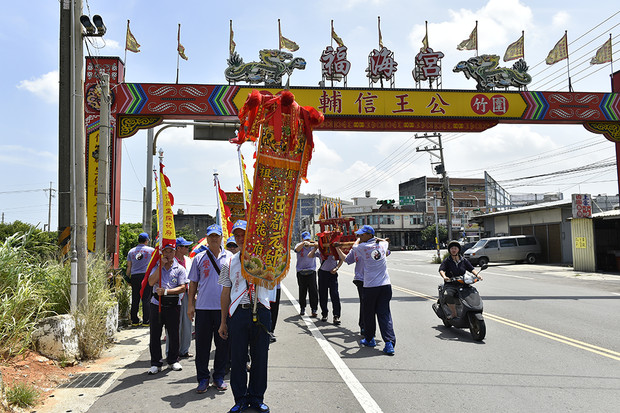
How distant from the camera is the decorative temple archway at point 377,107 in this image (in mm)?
12328

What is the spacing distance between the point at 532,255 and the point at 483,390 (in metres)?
28.2

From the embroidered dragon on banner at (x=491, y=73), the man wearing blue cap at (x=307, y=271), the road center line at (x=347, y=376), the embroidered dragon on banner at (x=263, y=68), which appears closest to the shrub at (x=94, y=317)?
the road center line at (x=347, y=376)

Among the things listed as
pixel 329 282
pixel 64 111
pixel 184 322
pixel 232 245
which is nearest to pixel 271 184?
pixel 232 245

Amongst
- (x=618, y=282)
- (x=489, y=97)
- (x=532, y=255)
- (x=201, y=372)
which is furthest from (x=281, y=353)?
(x=532, y=255)

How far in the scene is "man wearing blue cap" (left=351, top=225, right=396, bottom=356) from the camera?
6973 mm

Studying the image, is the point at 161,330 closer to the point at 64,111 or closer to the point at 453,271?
the point at 453,271

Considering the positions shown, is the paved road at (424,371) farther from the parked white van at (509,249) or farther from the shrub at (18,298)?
the parked white van at (509,249)

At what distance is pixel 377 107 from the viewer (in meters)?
13.8

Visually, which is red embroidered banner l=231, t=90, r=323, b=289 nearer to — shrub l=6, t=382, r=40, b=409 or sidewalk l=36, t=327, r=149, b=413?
sidewalk l=36, t=327, r=149, b=413

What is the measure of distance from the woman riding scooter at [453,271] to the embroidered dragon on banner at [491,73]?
28.0 feet

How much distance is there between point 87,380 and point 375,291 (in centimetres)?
417

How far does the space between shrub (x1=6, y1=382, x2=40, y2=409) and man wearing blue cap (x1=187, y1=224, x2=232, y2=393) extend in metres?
1.68

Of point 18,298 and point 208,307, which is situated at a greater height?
point 18,298

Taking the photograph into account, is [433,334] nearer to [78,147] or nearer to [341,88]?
[78,147]
